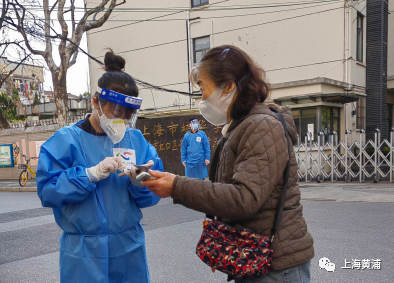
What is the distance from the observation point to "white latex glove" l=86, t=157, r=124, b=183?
1917 mm

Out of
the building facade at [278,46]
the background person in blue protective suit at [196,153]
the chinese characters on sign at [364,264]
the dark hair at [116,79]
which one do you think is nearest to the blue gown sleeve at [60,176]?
the dark hair at [116,79]

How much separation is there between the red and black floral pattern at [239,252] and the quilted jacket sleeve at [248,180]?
0.12 m

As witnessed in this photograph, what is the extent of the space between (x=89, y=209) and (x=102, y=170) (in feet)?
0.88

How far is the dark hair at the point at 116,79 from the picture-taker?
2.10m

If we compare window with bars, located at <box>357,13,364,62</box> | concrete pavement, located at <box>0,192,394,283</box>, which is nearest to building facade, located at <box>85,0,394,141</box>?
window with bars, located at <box>357,13,364,62</box>

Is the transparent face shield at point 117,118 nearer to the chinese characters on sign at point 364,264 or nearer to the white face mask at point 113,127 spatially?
the white face mask at point 113,127

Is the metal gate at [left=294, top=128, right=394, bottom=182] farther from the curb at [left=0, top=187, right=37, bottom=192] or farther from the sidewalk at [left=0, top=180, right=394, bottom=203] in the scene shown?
the curb at [left=0, top=187, right=37, bottom=192]

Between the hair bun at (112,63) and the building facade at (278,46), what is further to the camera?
the building facade at (278,46)

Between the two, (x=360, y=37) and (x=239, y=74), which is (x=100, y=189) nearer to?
(x=239, y=74)

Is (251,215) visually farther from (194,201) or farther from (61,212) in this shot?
(61,212)

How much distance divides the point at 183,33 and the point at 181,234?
14.5 m

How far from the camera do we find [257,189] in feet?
4.76

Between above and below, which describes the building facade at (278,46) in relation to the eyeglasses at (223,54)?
above

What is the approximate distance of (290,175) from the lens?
1.61 m
